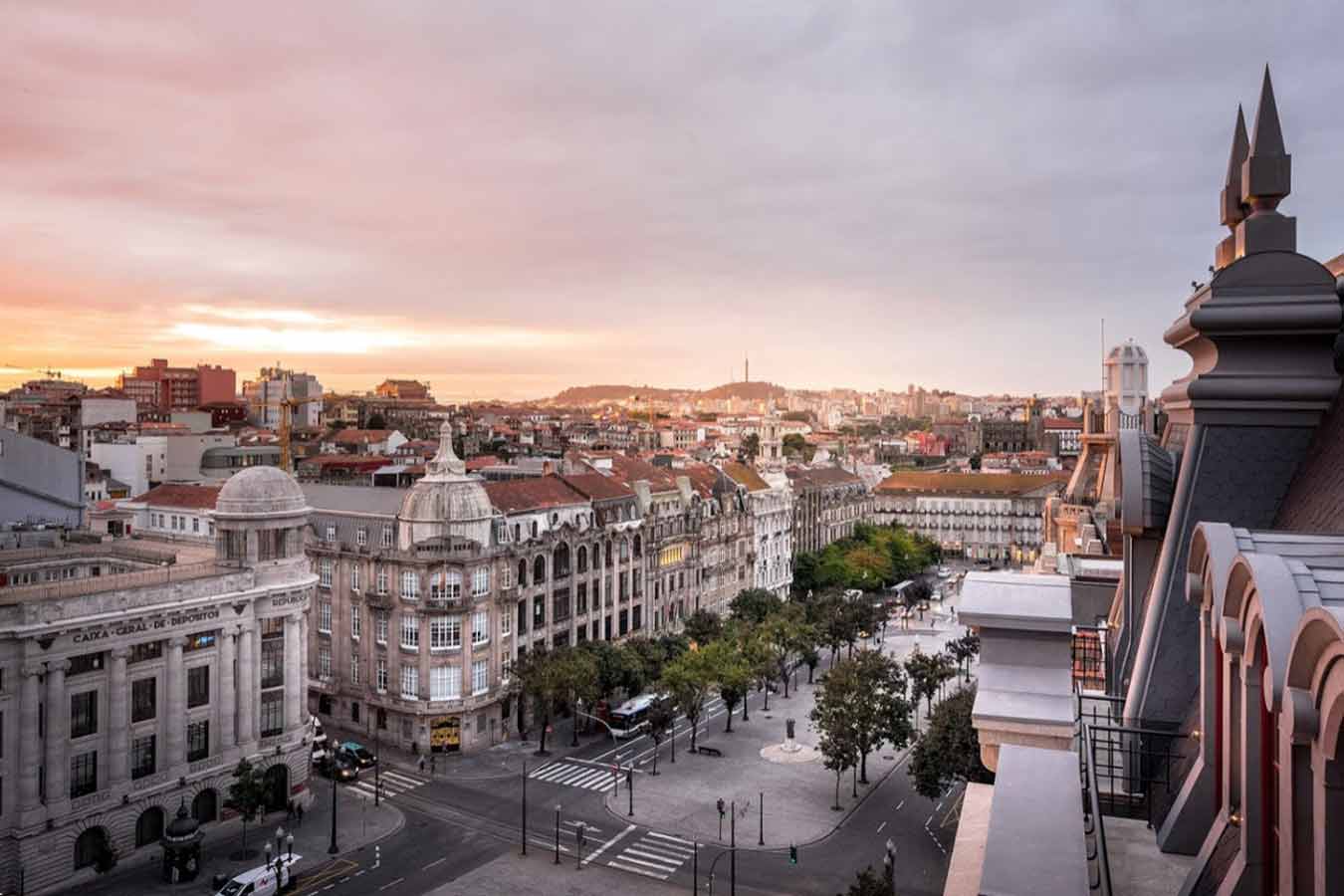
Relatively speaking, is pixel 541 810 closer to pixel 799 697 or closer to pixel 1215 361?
pixel 799 697

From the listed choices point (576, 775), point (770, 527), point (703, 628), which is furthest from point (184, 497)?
point (770, 527)

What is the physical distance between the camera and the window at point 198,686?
163 feet

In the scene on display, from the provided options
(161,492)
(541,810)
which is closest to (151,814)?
(541,810)

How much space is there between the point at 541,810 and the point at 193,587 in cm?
2213

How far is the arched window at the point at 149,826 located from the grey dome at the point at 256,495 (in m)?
15.4

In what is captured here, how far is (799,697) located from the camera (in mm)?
79562

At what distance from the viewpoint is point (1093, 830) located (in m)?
10.4

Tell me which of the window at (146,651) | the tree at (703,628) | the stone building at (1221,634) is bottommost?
the tree at (703,628)

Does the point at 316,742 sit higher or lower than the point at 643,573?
lower

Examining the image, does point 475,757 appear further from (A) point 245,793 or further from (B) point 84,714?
(B) point 84,714

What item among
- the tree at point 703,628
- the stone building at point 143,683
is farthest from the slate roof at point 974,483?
the stone building at point 143,683

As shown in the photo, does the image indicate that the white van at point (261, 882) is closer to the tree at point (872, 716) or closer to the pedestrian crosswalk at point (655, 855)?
the pedestrian crosswalk at point (655, 855)

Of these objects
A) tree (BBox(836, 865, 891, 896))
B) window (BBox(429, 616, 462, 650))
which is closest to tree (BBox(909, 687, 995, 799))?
tree (BBox(836, 865, 891, 896))

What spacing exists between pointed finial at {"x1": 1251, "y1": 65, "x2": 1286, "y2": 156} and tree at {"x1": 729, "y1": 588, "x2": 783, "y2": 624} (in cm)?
8470
